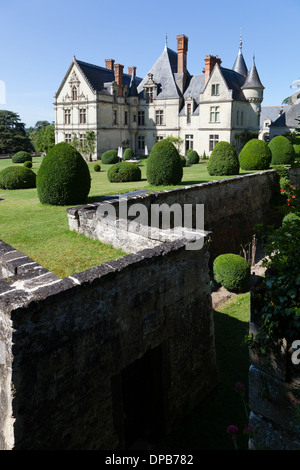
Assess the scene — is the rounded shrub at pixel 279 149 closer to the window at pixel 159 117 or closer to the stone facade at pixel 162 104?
the stone facade at pixel 162 104

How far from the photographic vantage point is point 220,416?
6.20 meters

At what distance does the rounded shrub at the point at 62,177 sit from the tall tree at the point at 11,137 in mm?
34785

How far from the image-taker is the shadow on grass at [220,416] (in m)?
5.68

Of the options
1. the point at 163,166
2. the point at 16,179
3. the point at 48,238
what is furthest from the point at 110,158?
the point at 48,238

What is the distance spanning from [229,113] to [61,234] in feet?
84.6

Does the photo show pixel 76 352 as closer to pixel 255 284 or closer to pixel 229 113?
pixel 255 284

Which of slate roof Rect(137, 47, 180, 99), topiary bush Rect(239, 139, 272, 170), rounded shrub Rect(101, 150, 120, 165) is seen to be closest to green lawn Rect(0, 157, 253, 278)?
topiary bush Rect(239, 139, 272, 170)

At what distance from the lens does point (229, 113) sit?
30.8 meters

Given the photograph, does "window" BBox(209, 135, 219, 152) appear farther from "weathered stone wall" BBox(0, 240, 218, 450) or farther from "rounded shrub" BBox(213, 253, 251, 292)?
"weathered stone wall" BBox(0, 240, 218, 450)

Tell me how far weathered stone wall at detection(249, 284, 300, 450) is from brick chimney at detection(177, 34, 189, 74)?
115 ft

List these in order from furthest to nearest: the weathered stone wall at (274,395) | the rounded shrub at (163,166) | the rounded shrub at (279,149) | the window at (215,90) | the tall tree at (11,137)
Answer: the tall tree at (11,137)
the window at (215,90)
the rounded shrub at (279,149)
the rounded shrub at (163,166)
the weathered stone wall at (274,395)

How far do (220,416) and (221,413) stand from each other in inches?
3.4

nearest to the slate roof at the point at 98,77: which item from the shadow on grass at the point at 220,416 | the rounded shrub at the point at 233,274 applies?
the rounded shrub at the point at 233,274
